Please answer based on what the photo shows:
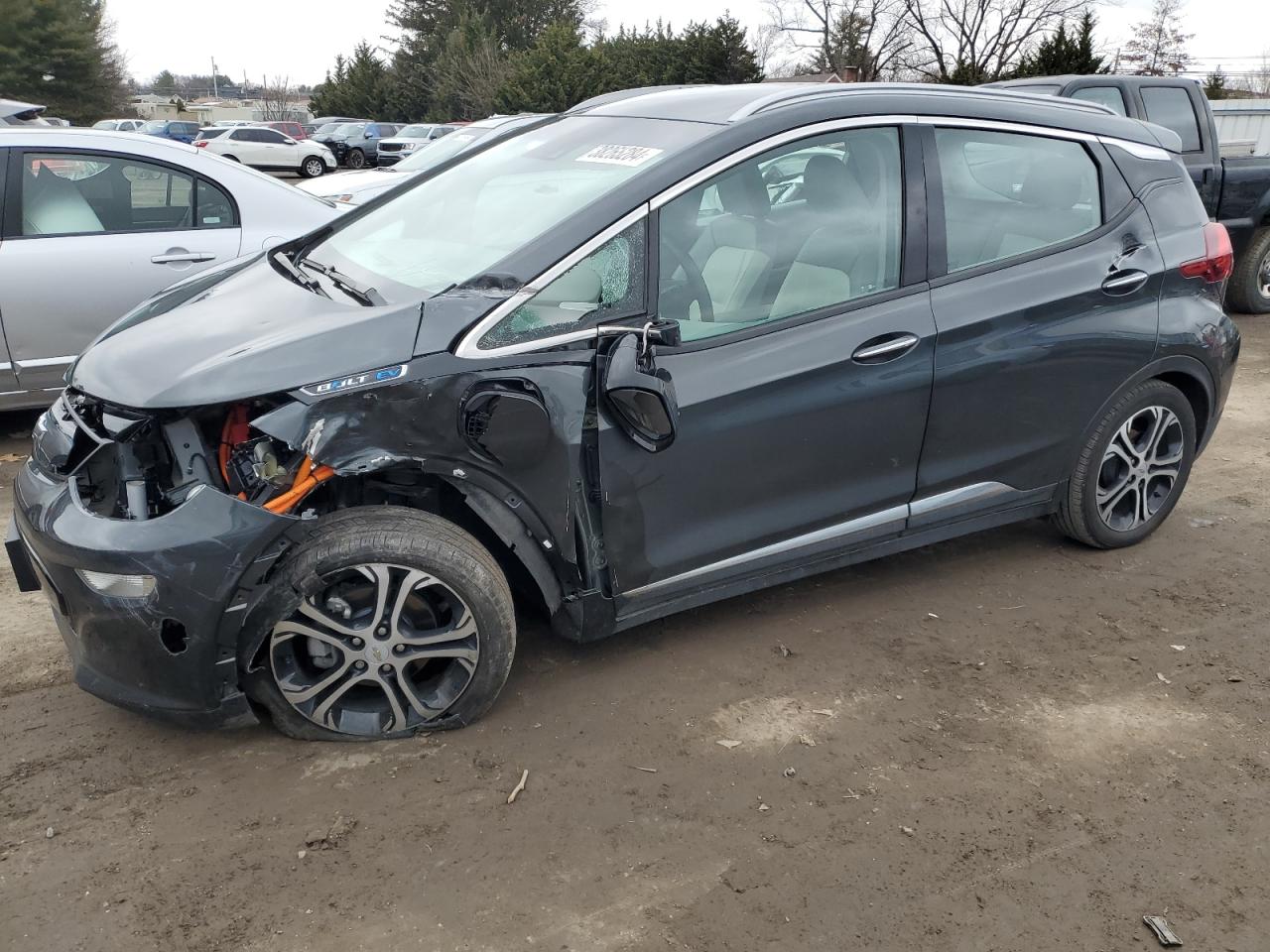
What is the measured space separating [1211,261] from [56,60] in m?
55.9

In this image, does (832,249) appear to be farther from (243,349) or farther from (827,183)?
(243,349)

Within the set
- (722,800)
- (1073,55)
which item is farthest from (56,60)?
(722,800)

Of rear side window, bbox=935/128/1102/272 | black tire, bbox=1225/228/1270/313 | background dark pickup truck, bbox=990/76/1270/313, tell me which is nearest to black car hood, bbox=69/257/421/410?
rear side window, bbox=935/128/1102/272

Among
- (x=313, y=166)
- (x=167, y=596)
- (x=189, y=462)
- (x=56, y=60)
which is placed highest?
(x=56, y=60)

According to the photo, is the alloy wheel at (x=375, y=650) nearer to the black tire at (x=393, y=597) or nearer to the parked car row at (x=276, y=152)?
the black tire at (x=393, y=597)

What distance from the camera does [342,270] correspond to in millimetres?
3582

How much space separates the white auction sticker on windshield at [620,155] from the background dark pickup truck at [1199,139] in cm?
603

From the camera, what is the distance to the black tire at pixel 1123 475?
418 cm

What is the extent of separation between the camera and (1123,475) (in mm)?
4359

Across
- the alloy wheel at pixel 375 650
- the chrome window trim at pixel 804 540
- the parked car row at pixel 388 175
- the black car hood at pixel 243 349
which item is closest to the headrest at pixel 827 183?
the chrome window trim at pixel 804 540

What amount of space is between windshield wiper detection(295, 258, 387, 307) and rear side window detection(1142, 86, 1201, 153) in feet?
24.4

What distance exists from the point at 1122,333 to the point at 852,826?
90.0 inches

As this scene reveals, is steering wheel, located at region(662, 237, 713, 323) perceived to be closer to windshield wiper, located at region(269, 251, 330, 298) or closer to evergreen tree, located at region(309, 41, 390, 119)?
Answer: windshield wiper, located at region(269, 251, 330, 298)

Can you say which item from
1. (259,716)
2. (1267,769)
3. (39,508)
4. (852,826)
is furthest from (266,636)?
(1267,769)
